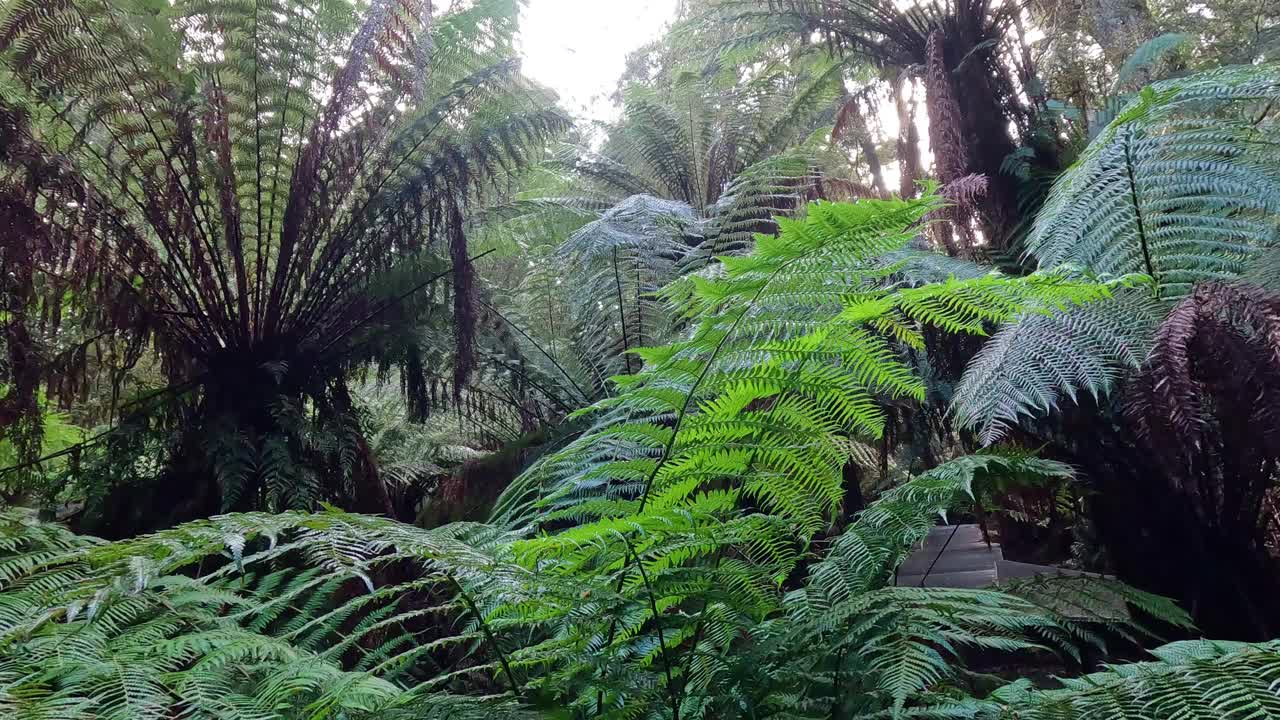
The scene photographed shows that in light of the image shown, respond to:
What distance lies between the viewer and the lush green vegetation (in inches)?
29.8

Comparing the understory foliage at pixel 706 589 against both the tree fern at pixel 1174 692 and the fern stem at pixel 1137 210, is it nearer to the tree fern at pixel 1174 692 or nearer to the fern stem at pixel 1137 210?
the tree fern at pixel 1174 692

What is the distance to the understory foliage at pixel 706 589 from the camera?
692mm

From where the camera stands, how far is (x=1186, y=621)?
1.02 meters

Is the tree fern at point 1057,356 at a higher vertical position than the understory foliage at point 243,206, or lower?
lower

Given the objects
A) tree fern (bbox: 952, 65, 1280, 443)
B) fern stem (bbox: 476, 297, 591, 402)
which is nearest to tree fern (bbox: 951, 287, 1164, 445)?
tree fern (bbox: 952, 65, 1280, 443)

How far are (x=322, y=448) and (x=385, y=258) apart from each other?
2.56ft

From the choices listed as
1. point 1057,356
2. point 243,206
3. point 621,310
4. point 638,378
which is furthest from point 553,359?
point 638,378

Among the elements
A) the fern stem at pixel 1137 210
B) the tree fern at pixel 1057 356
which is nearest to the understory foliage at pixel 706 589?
the tree fern at pixel 1057 356

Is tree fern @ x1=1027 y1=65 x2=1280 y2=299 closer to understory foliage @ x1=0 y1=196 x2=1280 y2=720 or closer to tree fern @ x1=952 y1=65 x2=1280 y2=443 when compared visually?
tree fern @ x1=952 y1=65 x2=1280 y2=443

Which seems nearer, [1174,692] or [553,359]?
[1174,692]

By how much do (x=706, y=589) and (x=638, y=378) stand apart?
0.23 m

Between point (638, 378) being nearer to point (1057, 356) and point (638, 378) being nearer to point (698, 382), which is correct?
point (698, 382)

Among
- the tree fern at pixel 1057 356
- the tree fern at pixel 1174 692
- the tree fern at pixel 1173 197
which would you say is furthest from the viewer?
the tree fern at pixel 1173 197

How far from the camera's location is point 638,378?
2.69 feet
